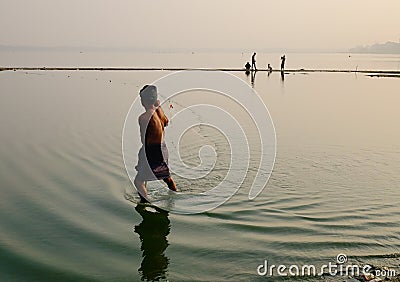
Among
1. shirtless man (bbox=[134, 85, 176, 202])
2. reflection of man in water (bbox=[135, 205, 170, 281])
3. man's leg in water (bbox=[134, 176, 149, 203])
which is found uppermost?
shirtless man (bbox=[134, 85, 176, 202])

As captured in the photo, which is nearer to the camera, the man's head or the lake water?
the lake water

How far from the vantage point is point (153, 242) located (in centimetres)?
624

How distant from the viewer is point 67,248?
5973 millimetres

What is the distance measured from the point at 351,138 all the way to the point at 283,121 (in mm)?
3201

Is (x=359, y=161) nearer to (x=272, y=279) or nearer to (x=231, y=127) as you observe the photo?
(x=231, y=127)

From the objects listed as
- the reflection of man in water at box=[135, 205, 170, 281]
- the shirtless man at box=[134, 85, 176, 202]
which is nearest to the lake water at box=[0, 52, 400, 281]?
the reflection of man in water at box=[135, 205, 170, 281]

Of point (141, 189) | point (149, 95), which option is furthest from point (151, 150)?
point (149, 95)

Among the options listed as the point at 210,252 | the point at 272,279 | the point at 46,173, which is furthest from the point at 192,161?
the point at 272,279

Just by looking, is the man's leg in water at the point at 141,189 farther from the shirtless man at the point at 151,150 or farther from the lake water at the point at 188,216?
the lake water at the point at 188,216

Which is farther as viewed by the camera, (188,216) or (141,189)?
(141,189)

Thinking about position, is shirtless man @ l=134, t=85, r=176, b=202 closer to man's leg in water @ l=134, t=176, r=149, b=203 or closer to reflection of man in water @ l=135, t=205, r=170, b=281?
man's leg in water @ l=134, t=176, r=149, b=203

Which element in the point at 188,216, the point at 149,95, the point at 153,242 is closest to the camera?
the point at 153,242

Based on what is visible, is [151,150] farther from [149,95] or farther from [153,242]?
[153,242]

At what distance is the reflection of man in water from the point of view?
213 inches
